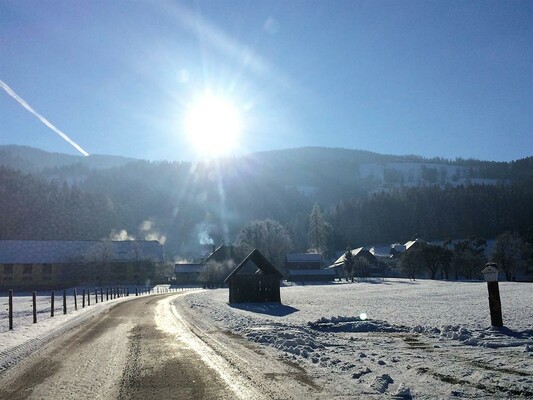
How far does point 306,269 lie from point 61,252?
194 feet

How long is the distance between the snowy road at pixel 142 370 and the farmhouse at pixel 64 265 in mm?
83516

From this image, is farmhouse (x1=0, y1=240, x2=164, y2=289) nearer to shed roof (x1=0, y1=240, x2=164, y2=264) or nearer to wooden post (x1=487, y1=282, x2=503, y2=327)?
shed roof (x1=0, y1=240, x2=164, y2=264)

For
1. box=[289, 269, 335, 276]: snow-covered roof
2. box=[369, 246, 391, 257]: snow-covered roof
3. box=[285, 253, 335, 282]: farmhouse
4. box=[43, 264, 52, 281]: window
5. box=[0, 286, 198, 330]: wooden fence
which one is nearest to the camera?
box=[0, 286, 198, 330]: wooden fence

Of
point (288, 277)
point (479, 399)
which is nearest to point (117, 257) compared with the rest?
point (288, 277)

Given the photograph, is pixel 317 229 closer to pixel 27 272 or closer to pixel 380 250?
pixel 380 250

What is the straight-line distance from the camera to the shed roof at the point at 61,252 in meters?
90.9

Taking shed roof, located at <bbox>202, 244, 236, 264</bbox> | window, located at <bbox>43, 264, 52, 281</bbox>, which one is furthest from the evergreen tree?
window, located at <bbox>43, 264, 52, 281</bbox>

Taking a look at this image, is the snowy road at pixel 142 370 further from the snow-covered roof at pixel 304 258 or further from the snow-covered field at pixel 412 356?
the snow-covered roof at pixel 304 258

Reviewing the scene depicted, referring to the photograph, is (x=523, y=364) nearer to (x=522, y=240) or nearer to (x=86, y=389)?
(x=86, y=389)

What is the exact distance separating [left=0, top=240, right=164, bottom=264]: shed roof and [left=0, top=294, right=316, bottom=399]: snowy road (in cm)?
8740

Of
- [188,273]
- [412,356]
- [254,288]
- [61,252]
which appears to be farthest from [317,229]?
[412,356]

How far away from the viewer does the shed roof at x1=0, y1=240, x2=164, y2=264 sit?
90.9 m

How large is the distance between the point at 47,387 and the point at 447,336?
34.3ft

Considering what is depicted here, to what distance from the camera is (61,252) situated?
94.8 m
